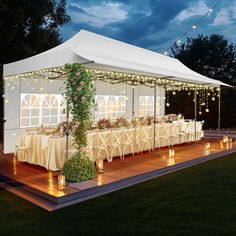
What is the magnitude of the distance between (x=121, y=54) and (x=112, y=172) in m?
3.91

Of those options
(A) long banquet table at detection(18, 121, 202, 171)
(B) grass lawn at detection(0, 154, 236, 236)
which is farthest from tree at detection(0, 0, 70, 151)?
(B) grass lawn at detection(0, 154, 236, 236)

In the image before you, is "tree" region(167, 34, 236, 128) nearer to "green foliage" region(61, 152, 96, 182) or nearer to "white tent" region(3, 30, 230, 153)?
"white tent" region(3, 30, 230, 153)

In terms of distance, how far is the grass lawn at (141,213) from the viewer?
13.6ft

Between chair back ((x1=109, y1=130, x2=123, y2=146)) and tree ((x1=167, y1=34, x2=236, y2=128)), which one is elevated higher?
tree ((x1=167, y1=34, x2=236, y2=128))

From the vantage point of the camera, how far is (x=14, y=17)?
37.1ft

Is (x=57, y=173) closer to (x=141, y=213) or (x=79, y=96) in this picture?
(x=79, y=96)

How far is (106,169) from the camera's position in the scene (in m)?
7.21

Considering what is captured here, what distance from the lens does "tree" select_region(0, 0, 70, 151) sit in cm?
1133

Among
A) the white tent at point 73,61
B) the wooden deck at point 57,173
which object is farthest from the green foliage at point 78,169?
the white tent at point 73,61

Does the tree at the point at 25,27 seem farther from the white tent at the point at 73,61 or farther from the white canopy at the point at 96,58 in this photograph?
the white canopy at the point at 96,58

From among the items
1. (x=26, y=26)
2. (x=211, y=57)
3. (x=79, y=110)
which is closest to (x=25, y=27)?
(x=26, y=26)

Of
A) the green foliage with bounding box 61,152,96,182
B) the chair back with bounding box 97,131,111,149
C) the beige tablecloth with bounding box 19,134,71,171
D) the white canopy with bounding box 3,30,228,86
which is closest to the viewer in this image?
the green foliage with bounding box 61,152,96,182

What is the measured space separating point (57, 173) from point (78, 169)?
1.04 m

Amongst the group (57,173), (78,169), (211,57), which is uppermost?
(211,57)
